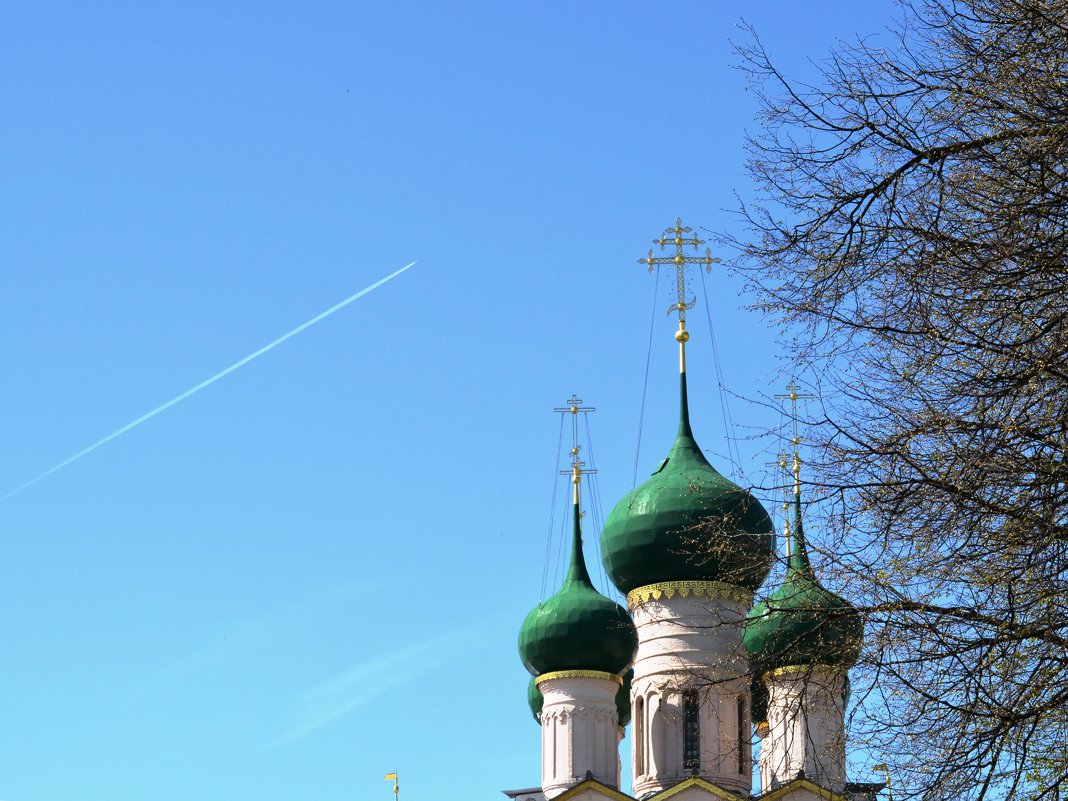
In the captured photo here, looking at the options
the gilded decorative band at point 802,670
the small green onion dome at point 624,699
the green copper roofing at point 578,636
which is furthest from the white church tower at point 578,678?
the gilded decorative band at point 802,670

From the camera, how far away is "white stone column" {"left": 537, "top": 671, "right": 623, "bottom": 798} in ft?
98.2

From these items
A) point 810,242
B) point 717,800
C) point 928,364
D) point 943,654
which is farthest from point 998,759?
point 717,800

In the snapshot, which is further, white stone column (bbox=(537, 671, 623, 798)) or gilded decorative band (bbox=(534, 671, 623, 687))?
gilded decorative band (bbox=(534, 671, 623, 687))

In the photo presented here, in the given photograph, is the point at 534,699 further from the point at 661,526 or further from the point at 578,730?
the point at 661,526

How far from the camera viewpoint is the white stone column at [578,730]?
2994 cm

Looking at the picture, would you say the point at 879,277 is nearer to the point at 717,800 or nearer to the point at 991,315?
the point at 991,315

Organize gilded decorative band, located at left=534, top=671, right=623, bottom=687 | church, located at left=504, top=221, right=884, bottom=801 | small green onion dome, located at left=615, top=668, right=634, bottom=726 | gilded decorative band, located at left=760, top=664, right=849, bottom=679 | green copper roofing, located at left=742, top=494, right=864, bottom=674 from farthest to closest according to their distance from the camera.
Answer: small green onion dome, located at left=615, top=668, right=634, bottom=726 → gilded decorative band, located at left=534, top=671, right=623, bottom=687 → church, located at left=504, top=221, right=884, bottom=801 → gilded decorative band, located at left=760, top=664, right=849, bottom=679 → green copper roofing, located at left=742, top=494, right=864, bottom=674

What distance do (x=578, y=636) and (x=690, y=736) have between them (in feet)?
7.13

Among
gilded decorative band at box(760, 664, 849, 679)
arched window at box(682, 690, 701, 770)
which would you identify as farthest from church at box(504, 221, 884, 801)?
gilded decorative band at box(760, 664, 849, 679)

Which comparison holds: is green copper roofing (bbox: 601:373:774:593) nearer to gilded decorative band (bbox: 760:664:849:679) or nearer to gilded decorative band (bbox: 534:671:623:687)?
gilded decorative band (bbox: 534:671:623:687)

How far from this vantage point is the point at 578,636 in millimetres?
30438

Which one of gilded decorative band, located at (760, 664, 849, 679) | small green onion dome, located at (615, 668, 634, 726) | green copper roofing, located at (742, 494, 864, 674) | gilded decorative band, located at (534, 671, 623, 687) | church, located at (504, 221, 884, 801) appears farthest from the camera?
small green onion dome, located at (615, 668, 634, 726)

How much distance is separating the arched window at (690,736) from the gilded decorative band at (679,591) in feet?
4.77

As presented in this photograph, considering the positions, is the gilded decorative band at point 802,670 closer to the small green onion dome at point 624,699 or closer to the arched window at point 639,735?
the arched window at point 639,735
